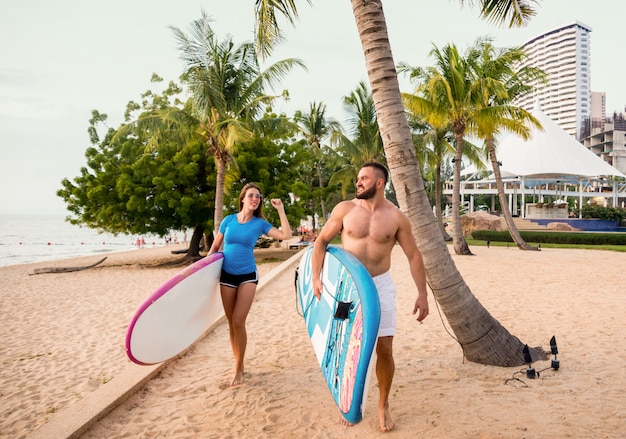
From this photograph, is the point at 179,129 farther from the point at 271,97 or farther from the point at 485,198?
the point at 485,198

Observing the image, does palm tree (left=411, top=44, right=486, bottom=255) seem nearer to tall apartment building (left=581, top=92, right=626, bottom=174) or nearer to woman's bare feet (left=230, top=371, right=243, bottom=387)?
woman's bare feet (left=230, top=371, right=243, bottom=387)

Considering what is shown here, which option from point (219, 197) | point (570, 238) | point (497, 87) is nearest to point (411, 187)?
point (219, 197)

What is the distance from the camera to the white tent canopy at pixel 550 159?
33125 mm

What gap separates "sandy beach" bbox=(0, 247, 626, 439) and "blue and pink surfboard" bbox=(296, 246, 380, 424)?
20.6 inches

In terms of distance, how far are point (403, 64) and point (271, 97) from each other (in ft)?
17.9

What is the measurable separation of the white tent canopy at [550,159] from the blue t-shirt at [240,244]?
3394cm

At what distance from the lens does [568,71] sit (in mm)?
134000

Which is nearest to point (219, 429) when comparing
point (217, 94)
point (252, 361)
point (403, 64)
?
point (252, 361)

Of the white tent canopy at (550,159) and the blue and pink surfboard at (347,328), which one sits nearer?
the blue and pink surfboard at (347,328)

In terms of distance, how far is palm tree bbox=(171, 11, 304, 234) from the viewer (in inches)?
539

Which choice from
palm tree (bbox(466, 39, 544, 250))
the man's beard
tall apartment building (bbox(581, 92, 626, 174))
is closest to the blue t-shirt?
the man's beard

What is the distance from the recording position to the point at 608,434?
2.82 m

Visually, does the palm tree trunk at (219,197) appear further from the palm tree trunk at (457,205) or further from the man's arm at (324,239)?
the man's arm at (324,239)

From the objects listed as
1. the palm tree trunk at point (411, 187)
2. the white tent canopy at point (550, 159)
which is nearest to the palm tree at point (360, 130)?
the white tent canopy at point (550, 159)
